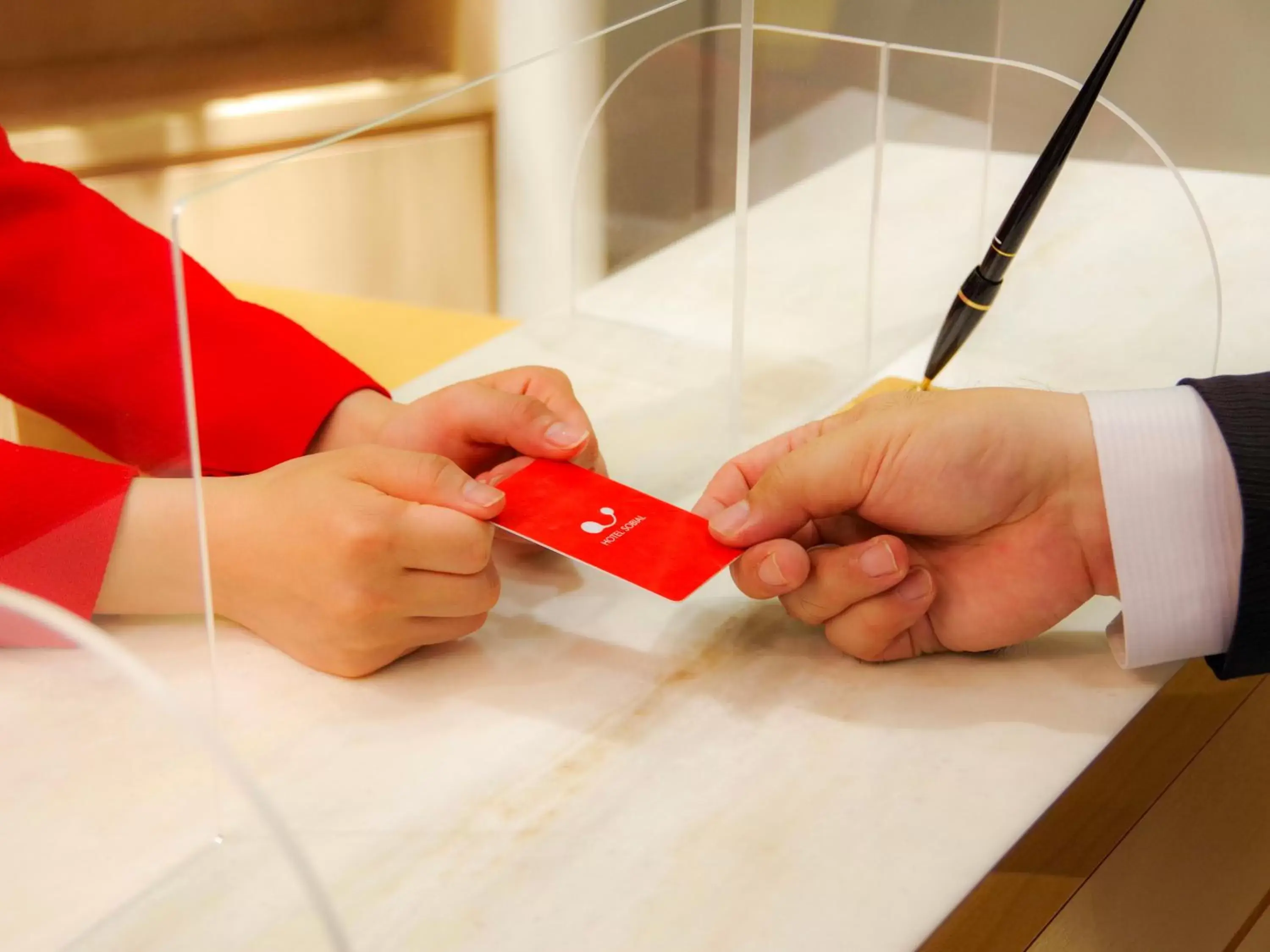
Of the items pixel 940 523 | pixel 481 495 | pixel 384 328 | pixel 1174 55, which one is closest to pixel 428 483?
pixel 481 495

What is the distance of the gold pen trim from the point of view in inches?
34.1

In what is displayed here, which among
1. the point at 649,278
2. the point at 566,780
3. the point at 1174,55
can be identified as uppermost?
the point at 1174,55

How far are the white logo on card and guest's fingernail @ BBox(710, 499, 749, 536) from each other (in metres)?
0.05

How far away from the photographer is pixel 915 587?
0.61m

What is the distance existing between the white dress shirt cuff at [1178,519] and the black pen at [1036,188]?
0.22 metres

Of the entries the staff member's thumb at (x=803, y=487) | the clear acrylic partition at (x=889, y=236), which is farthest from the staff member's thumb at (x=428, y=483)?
the clear acrylic partition at (x=889, y=236)

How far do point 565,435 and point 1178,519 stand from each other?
0.97ft

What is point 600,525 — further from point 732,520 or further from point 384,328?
point 384,328

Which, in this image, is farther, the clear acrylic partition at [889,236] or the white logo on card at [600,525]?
the clear acrylic partition at [889,236]

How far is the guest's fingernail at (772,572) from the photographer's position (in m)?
0.61

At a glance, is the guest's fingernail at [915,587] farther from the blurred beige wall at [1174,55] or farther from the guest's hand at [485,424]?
the blurred beige wall at [1174,55]

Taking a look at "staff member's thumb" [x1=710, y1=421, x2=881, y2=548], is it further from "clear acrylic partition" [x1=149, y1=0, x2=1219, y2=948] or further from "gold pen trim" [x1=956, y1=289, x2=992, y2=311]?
"gold pen trim" [x1=956, y1=289, x2=992, y2=311]

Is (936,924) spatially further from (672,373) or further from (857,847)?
(672,373)

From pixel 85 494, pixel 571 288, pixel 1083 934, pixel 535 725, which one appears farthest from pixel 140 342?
pixel 1083 934
